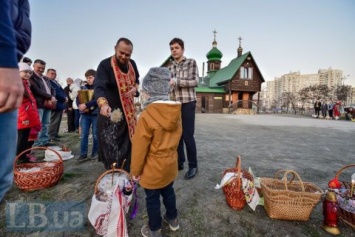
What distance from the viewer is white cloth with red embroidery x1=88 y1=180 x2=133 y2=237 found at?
73.6 inches

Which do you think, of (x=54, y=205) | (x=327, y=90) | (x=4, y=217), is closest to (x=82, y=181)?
(x=54, y=205)

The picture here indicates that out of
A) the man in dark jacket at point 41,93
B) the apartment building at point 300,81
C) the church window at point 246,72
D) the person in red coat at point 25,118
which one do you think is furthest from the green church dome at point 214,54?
the apartment building at point 300,81

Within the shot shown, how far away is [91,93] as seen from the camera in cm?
464

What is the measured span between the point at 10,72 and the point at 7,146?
1.42 ft

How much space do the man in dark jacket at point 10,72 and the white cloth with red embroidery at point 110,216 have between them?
2.92 ft

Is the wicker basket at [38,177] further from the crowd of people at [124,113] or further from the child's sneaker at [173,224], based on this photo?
the child's sneaker at [173,224]

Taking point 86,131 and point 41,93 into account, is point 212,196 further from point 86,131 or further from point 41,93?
point 41,93

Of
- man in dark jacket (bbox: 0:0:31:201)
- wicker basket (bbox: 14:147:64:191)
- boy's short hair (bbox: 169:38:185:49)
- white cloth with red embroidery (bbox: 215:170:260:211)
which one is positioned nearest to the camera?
man in dark jacket (bbox: 0:0:31:201)

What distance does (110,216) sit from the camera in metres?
1.88

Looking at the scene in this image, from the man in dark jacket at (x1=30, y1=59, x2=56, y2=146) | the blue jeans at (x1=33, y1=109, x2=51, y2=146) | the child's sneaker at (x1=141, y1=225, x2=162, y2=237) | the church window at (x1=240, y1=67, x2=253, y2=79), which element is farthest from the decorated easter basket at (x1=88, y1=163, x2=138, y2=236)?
the church window at (x1=240, y1=67, x2=253, y2=79)

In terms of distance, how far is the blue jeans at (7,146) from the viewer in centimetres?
105

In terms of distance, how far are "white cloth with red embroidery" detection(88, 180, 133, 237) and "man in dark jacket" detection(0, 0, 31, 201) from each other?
2.92ft

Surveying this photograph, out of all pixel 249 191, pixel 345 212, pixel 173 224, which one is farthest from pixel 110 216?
pixel 345 212

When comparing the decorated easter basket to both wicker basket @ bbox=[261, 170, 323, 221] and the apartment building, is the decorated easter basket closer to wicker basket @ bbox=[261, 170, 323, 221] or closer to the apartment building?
wicker basket @ bbox=[261, 170, 323, 221]
